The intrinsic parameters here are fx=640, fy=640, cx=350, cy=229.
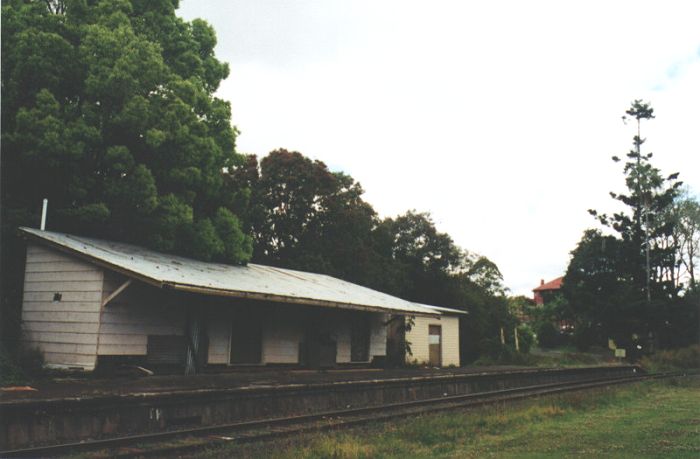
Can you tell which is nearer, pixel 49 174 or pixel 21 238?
pixel 21 238

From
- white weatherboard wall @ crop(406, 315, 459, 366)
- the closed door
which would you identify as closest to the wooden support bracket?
white weatherboard wall @ crop(406, 315, 459, 366)

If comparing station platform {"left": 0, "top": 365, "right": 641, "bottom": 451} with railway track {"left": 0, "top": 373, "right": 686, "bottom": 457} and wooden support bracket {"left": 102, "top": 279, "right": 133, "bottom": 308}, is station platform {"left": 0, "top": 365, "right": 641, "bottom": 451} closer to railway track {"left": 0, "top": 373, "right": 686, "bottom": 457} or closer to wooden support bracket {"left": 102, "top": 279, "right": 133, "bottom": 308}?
railway track {"left": 0, "top": 373, "right": 686, "bottom": 457}

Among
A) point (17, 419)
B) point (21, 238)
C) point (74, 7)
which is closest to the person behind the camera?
point (17, 419)

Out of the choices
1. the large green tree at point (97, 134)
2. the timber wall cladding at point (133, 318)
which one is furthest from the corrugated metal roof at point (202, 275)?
the large green tree at point (97, 134)

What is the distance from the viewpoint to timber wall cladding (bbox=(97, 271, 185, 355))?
46.4 feet

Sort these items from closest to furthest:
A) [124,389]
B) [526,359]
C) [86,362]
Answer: [124,389]
[86,362]
[526,359]

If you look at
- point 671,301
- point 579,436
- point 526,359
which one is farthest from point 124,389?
point 671,301

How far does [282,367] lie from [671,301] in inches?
1255

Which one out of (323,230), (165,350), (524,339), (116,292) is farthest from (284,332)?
(524,339)

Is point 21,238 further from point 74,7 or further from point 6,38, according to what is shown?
point 74,7

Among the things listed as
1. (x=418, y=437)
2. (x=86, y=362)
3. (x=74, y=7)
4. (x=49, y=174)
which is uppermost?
(x=74, y=7)

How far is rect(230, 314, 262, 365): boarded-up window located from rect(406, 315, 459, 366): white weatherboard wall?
31.0 feet

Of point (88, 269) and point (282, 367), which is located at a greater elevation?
point (88, 269)

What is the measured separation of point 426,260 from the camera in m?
43.5
